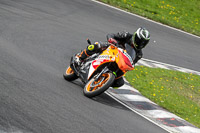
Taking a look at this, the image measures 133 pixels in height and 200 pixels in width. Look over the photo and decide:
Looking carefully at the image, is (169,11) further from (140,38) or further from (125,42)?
(140,38)

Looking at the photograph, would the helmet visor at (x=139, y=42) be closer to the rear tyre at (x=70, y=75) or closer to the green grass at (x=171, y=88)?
the rear tyre at (x=70, y=75)

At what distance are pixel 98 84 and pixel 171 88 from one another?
3988 millimetres

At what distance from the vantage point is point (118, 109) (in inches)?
280

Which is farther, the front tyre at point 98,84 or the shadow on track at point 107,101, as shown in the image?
the shadow on track at point 107,101

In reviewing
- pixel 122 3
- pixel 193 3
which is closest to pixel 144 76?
pixel 122 3

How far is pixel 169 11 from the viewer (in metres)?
19.5

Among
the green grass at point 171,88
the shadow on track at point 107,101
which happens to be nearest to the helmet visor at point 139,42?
the shadow on track at point 107,101

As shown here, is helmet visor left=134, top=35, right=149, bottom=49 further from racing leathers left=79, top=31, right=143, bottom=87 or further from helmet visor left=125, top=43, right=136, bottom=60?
racing leathers left=79, top=31, right=143, bottom=87

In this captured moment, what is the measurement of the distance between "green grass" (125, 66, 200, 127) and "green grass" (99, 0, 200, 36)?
6.23 m

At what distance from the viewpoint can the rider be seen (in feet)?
23.1

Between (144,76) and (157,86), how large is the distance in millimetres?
721

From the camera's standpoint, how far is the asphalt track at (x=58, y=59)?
5238 millimetres

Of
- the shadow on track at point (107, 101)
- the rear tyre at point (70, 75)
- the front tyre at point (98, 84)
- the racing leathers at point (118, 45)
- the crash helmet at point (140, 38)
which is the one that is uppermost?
the crash helmet at point (140, 38)

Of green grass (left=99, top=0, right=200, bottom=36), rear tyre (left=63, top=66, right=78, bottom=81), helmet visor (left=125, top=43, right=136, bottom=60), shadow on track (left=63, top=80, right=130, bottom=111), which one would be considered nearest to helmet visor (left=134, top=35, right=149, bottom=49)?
helmet visor (left=125, top=43, right=136, bottom=60)
